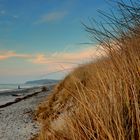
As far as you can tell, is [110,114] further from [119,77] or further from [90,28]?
[90,28]

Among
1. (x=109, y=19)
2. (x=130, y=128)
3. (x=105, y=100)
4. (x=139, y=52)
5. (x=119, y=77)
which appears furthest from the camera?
(x=109, y=19)

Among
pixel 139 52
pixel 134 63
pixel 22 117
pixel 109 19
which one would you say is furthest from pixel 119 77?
pixel 22 117

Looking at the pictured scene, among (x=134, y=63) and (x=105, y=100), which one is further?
(x=134, y=63)

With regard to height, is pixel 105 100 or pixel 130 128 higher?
pixel 105 100

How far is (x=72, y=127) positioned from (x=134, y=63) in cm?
74

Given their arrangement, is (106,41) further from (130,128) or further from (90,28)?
(130,128)

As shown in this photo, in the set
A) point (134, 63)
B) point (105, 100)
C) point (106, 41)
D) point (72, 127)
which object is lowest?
point (72, 127)

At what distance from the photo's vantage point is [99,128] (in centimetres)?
268

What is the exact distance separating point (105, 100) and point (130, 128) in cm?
37

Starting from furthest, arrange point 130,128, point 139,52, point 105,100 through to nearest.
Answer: point 139,52, point 105,100, point 130,128

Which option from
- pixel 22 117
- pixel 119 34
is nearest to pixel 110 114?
pixel 119 34

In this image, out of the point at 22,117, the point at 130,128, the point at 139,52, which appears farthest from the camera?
the point at 22,117

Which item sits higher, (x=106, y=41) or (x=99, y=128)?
(x=106, y=41)

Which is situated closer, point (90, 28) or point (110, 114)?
point (110, 114)
